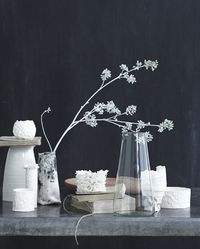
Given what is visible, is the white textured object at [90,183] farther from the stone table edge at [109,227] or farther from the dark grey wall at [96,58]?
the dark grey wall at [96,58]

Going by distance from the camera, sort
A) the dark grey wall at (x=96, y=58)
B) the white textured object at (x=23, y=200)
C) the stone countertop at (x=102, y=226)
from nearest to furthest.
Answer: the stone countertop at (x=102, y=226)
the white textured object at (x=23, y=200)
the dark grey wall at (x=96, y=58)

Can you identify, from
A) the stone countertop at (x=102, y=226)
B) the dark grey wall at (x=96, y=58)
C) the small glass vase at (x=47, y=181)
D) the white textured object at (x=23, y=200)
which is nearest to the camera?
the stone countertop at (x=102, y=226)

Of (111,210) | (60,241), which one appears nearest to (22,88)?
(60,241)

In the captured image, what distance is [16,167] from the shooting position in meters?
Result: 2.09

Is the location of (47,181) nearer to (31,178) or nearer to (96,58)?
(31,178)

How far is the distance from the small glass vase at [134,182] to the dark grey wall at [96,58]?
0.69 metres

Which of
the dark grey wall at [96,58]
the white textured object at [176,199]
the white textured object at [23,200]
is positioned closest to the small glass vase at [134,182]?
the white textured object at [176,199]

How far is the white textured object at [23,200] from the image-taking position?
188cm

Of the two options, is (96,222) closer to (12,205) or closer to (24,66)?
(12,205)

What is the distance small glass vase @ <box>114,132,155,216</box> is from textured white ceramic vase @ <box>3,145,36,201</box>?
0.38 m

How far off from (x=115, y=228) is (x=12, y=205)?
39 centimetres

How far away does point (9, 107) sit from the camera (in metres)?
2.53

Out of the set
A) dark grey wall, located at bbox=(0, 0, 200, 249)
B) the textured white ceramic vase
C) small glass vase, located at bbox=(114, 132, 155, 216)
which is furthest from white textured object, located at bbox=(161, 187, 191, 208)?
dark grey wall, located at bbox=(0, 0, 200, 249)

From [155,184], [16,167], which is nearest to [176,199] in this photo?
[155,184]
